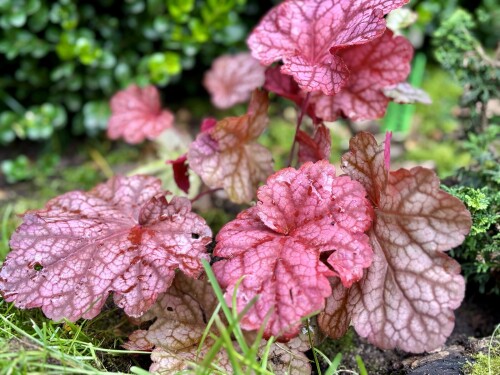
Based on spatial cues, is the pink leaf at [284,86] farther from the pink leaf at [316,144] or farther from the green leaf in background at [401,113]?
the green leaf in background at [401,113]

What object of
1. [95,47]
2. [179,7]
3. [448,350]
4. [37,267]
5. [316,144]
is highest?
[179,7]

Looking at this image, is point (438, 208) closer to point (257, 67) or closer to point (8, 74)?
point (257, 67)

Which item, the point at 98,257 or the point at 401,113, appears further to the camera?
the point at 401,113

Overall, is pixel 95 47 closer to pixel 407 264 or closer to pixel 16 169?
pixel 16 169

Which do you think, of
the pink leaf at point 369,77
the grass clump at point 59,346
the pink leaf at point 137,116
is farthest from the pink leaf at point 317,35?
the grass clump at point 59,346

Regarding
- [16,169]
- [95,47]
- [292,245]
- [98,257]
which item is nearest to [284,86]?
[292,245]

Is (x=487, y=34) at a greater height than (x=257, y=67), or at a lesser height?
lesser

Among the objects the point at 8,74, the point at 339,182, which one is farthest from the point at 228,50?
the point at 339,182

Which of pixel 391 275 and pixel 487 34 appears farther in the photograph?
pixel 487 34
